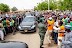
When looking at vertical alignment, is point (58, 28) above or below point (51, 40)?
above

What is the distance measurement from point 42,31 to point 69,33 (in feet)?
16.9

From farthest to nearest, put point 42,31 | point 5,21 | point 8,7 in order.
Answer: point 8,7 → point 5,21 → point 42,31

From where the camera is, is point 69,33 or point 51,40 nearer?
point 69,33

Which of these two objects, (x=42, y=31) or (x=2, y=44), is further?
(x=42, y=31)

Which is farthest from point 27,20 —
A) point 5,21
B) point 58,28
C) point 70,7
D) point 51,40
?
point 70,7

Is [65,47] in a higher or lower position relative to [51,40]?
higher

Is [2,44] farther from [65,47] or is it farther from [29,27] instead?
[29,27]

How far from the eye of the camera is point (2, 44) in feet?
29.7

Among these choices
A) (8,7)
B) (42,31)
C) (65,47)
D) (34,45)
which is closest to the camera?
(65,47)

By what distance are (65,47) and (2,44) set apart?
81.4 inches

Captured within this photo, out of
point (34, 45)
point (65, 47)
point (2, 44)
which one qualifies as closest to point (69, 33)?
point (65, 47)

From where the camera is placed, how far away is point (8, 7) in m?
150

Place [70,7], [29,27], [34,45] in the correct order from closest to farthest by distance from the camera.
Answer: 1. [34,45]
2. [29,27]
3. [70,7]

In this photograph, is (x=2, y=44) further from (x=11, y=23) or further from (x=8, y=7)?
(x=8, y=7)
